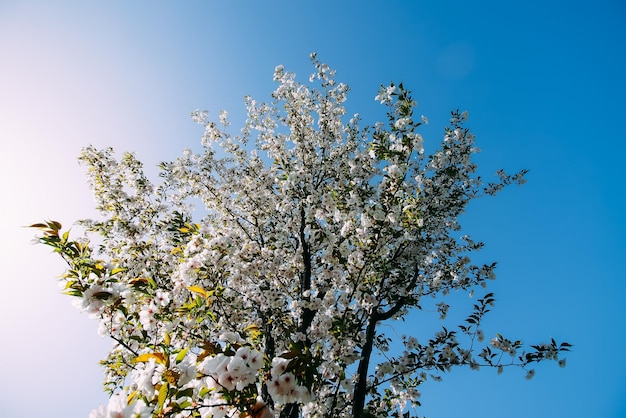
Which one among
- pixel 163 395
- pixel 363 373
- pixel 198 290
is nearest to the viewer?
pixel 163 395

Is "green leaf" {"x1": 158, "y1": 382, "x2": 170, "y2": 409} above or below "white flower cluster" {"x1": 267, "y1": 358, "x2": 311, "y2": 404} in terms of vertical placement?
below

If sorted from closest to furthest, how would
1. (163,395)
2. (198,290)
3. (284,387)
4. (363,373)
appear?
(163,395) → (284,387) → (198,290) → (363,373)

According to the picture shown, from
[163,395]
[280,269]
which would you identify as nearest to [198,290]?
[163,395]

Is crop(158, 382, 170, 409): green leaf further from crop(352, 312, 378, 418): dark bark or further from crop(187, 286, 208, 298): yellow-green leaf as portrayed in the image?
crop(352, 312, 378, 418): dark bark

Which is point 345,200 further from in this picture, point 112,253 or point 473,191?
point 112,253

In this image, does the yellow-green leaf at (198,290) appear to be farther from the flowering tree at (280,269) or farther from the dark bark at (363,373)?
the dark bark at (363,373)

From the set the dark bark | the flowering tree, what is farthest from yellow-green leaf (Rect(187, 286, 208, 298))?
the dark bark

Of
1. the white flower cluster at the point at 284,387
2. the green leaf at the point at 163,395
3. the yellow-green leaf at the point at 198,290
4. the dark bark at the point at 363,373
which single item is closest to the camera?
the green leaf at the point at 163,395

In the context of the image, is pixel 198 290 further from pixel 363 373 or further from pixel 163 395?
pixel 363 373

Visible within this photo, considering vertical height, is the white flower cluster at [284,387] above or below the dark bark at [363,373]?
below

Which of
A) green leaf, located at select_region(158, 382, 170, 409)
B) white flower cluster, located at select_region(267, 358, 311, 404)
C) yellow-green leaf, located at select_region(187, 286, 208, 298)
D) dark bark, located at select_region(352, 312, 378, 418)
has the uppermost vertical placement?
dark bark, located at select_region(352, 312, 378, 418)

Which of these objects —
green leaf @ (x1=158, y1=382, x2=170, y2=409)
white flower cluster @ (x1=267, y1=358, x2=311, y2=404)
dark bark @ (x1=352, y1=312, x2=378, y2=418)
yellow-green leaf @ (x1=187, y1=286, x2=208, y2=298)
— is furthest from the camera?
dark bark @ (x1=352, y1=312, x2=378, y2=418)

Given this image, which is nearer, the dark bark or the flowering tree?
the flowering tree

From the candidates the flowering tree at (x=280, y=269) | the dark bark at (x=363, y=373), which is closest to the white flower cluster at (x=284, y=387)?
the flowering tree at (x=280, y=269)
